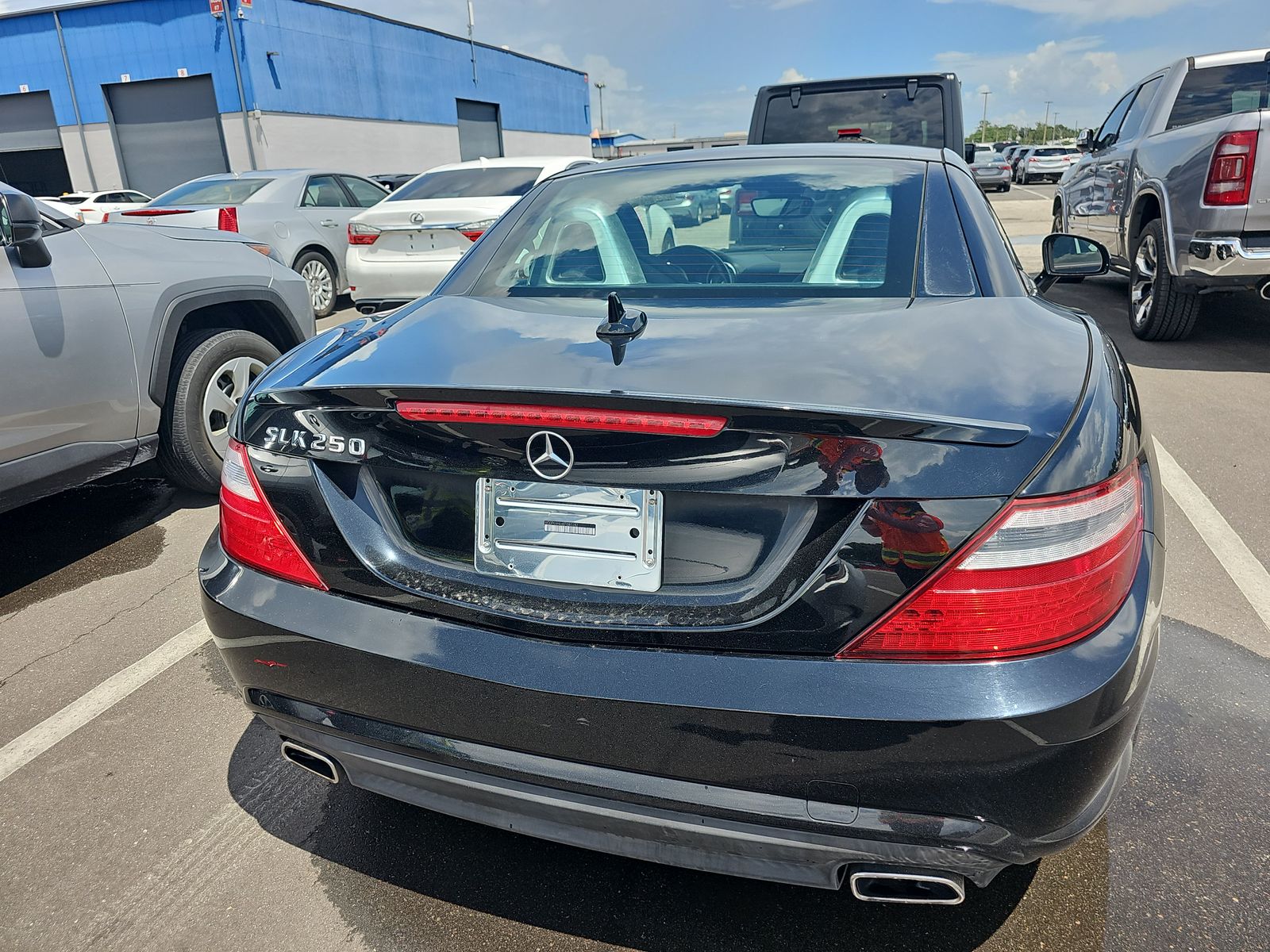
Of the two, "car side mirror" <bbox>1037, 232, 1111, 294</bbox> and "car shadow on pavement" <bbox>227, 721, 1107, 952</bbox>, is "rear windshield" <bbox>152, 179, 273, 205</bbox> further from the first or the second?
"car shadow on pavement" <bbox>227, 721, 1107, 952</bbox>

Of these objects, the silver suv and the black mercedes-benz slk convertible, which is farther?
the silver suv

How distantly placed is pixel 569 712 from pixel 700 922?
692 mm

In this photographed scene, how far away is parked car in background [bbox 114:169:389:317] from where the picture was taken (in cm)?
844

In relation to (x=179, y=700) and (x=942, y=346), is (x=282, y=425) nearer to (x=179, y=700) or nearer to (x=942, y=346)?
(x=942, y=346)

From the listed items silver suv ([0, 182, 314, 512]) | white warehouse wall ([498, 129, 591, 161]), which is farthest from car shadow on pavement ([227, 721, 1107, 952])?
white warehouse wall ([498, 129, 591, 161])

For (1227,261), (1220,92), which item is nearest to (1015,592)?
(1227,261)

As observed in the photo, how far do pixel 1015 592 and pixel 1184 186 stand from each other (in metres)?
5.91

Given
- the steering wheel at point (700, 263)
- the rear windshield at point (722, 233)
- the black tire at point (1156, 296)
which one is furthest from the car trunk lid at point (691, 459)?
the black tire at point (1156, 296)

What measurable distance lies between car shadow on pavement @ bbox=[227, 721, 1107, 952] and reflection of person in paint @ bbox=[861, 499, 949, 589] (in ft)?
3.00

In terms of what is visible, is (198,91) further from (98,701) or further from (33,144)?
(98,701)

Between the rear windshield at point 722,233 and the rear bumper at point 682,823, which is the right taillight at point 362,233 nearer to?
A: the rear windshield at point 722,233

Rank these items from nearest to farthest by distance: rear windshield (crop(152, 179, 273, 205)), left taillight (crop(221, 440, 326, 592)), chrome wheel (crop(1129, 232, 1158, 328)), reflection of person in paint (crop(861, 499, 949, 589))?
reflection of person in paint (crop(861, 499, 949, 589))
left taillight (crop(221, 440, 326, 592))
chrome wheel (crop(1129, 232, 1158, 328))
rear windshield (crop(152, 179, 273, 205))

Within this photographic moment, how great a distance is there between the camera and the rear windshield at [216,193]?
8.72 m

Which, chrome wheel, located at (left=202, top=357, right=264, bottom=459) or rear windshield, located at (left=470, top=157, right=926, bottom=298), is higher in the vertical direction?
rear windshield, located at (left=470, top=157, right=926, bottom=298)
